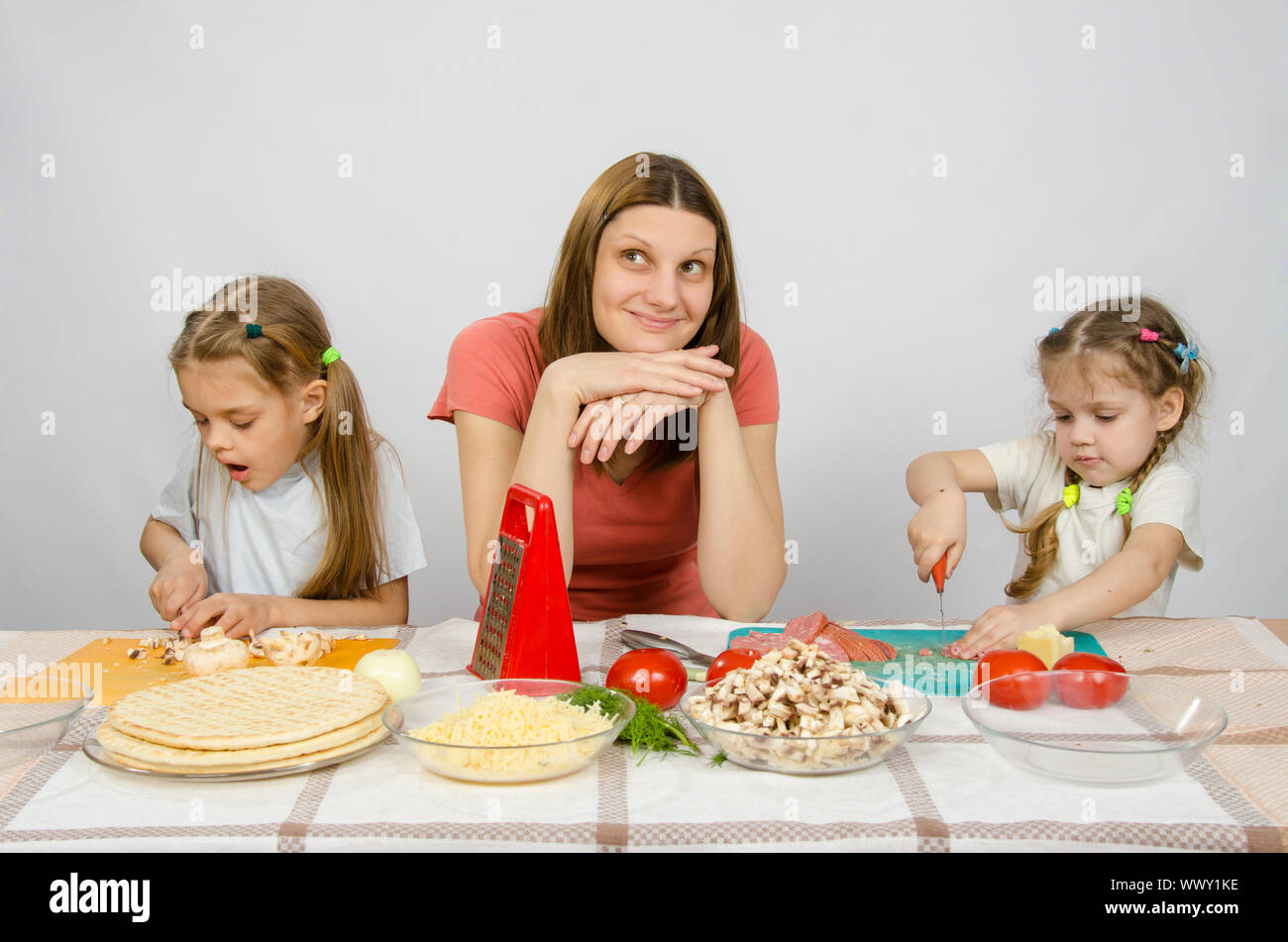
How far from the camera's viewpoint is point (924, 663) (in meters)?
1.80

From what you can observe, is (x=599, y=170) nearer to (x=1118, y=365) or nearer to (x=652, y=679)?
(x=1118, y=365)

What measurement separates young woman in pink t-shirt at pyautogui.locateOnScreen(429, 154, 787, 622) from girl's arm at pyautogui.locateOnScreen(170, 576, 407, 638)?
1.25 ft

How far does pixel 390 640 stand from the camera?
6.50ft

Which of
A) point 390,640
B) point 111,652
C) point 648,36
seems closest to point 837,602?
point 648,36

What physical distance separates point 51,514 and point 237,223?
117 centimetres

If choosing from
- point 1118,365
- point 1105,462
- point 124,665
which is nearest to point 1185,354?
point 1118,365

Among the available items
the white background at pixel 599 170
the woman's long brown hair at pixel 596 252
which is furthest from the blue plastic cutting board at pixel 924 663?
the white background at pixel 599 170

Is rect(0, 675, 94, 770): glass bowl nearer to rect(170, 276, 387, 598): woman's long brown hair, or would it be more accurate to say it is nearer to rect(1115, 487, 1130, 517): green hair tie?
rect(170, 276, 387, 598): woman's long brown hair

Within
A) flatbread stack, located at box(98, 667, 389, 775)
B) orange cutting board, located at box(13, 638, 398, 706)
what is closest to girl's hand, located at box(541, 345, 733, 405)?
orange cutting board, located at box(13, 638, 398, 706)

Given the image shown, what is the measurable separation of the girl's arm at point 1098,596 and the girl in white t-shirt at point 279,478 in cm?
130

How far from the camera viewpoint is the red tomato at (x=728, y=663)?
158 cm

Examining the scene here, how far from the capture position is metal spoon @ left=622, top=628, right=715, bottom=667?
1735 millimetres

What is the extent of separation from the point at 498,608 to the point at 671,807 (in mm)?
493

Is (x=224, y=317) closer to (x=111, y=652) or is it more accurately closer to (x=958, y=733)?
(x=111, y=652)
